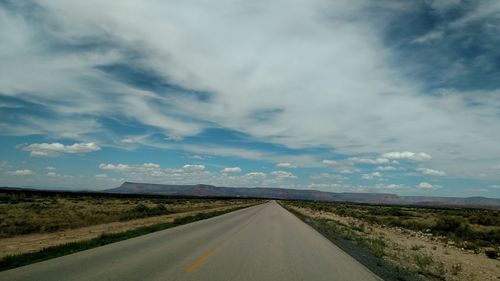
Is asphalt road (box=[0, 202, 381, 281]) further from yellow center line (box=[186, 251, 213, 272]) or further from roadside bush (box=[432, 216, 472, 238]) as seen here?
roadside bush (box=[432, 216, 472, 238])

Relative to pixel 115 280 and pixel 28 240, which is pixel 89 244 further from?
pixel 115 280

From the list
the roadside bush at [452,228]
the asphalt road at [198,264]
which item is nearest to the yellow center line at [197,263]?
the asphalt road at [198,264]

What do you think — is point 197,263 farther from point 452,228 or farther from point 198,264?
point 452,228

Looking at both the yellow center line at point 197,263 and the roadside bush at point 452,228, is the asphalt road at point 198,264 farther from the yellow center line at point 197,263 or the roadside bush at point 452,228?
the roadside bush at point 452,228

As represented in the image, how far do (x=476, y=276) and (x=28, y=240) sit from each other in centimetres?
1763

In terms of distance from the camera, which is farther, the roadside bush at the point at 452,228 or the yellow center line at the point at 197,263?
the roadside bush at the point at 452,228

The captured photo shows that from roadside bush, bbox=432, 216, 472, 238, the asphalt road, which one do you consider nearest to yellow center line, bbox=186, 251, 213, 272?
the asphalt road

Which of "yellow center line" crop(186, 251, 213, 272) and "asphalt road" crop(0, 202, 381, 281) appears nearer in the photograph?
"asphalt road" crop(0, 202, 381, 281)

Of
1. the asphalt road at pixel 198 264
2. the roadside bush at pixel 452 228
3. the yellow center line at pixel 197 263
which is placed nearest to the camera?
the asphalt road at pixel 198 264

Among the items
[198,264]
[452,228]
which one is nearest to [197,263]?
[198,264]

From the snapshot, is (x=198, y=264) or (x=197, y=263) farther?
(x=197, y=263)

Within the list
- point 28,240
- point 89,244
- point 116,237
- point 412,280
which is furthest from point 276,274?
point 28,240

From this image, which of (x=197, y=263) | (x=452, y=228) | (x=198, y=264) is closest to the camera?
(x=198, y=264)

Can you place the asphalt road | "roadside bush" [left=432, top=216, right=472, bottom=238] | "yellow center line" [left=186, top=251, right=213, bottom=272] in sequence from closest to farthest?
1. the asphalt road
2. "yellow center line" [left=186, top=251, right=213, bottom=272]
3. "roadside bush" [left=432, top=216, right=472, bottom=238]
